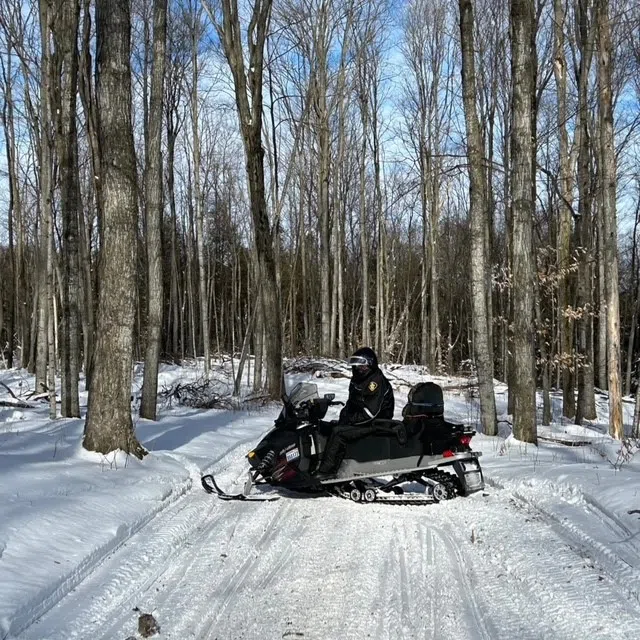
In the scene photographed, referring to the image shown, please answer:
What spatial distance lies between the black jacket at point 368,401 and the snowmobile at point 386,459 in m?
0.15

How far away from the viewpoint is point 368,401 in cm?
630

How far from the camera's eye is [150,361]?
11438 millimetres

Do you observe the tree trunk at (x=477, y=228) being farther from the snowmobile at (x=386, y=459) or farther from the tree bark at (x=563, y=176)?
the snowmobile at (x=386, y=459)

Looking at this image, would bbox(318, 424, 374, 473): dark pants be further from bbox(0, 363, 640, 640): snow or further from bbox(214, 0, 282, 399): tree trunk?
bbox(214, 0, 282, 399): tree trunk

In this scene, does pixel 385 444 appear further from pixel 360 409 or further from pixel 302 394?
pixel 302 394

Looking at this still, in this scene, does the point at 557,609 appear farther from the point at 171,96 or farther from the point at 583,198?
the point at 171,96

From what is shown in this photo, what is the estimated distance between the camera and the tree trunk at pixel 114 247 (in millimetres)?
7000

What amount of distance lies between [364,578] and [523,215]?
21.6ft

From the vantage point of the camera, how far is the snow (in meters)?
3.26

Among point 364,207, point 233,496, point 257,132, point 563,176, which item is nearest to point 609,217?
point 563,176

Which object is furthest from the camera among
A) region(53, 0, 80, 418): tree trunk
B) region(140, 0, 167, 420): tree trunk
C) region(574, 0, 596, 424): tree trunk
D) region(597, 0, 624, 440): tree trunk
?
region(574, 0, 596, 424): tree trunk

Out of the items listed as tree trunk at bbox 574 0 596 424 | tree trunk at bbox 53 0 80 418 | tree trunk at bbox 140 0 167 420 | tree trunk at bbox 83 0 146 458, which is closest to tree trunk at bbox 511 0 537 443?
tree trunk at bbox 574 0 596 424

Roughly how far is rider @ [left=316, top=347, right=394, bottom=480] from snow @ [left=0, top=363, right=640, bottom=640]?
0.43 metres

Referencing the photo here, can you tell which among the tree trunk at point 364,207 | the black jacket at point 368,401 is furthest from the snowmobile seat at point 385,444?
the tree trunk at point 364,207
